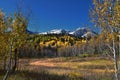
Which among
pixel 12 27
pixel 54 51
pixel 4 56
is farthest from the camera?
pixel 54 51

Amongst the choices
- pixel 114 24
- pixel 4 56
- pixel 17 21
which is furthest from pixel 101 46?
pixel 4 56

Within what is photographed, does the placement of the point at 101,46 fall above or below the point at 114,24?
below

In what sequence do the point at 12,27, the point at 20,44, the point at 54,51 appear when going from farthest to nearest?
the point at 54,51 < the point at 20,44 < the point at 12,27

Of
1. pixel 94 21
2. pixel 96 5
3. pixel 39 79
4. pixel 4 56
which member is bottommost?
pixel 39 79

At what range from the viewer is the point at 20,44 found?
76.5 feet

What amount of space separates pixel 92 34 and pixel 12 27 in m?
12.6

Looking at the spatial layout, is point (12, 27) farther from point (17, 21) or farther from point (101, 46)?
point (101, 46)

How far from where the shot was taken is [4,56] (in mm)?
25250

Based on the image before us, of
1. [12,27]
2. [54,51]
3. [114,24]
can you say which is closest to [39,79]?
[12,27]

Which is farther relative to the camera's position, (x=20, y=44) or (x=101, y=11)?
(x=20, y=44)

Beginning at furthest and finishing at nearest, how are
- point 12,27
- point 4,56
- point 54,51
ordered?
point 54,51, point 4,56, point 12,27

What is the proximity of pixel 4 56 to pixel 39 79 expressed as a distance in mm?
4564

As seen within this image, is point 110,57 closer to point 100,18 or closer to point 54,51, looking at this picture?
point 100,18

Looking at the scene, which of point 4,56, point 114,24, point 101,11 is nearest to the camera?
point 114,24
